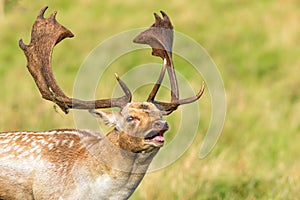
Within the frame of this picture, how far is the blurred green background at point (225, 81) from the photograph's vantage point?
23.4ft

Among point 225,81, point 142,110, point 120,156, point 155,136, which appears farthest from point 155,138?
point 225,81

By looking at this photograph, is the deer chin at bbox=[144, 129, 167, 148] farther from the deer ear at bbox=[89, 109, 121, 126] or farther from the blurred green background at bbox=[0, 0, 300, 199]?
the blurred green background at bbox=[0, 0, 300, 199]

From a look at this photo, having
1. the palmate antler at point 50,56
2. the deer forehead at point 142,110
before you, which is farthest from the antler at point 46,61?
the deer forehead at point 142,110

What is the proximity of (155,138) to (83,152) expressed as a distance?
1.99 feet

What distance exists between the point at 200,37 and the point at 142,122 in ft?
27.3

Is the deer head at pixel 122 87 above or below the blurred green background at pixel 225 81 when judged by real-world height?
above

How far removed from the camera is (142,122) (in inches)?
194

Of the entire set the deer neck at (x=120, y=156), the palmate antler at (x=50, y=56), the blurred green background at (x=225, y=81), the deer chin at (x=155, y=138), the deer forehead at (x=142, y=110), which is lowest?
the blurred green background at (x=225, y=81)

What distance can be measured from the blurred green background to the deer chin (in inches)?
44.0

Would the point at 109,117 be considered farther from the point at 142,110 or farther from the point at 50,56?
the point at 50,56

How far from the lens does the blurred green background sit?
714cm

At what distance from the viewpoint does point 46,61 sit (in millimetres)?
5438

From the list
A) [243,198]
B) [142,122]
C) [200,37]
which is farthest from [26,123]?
[200,37]

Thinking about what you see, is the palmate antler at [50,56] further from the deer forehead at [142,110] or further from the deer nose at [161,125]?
the deer nose at [161,125]
